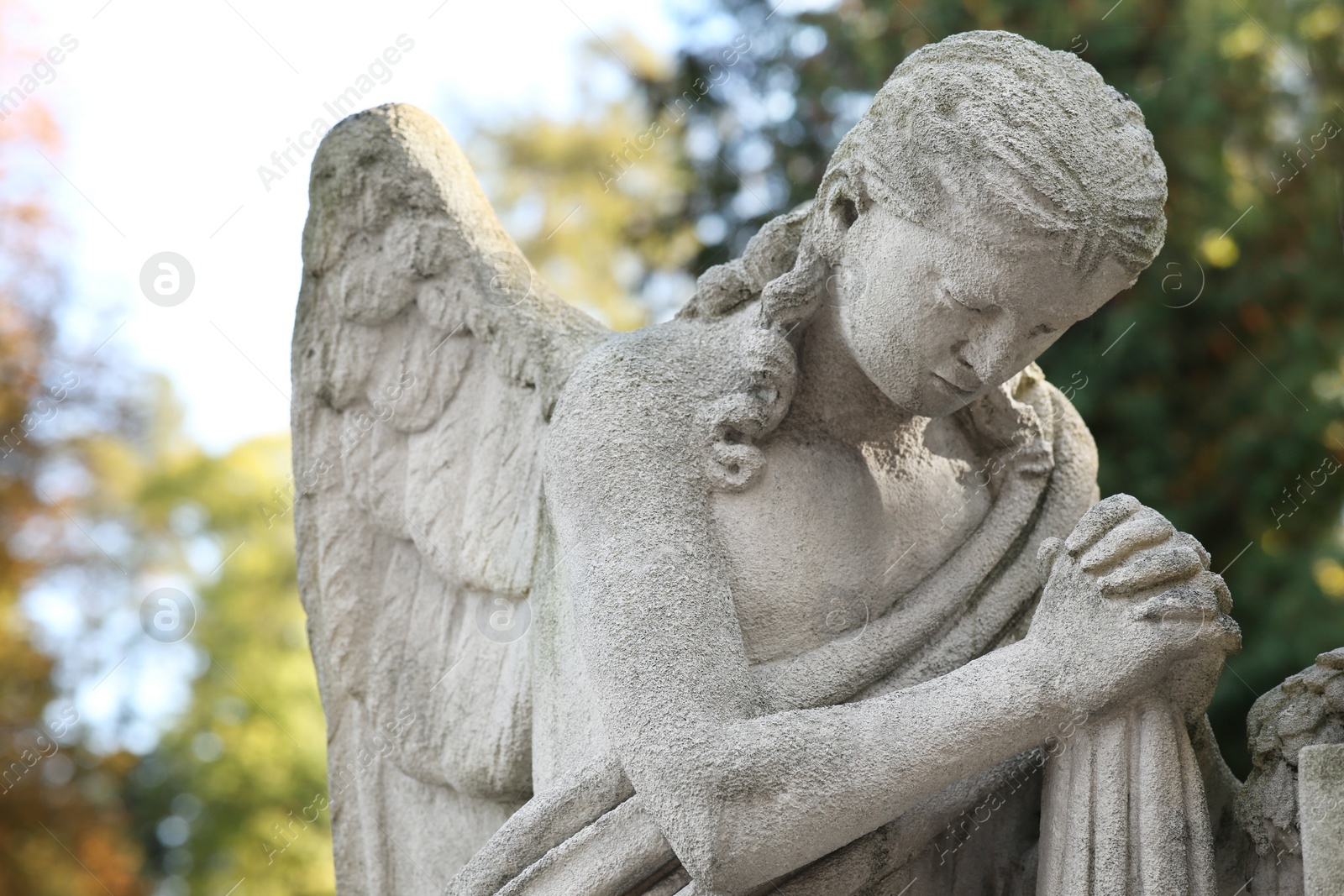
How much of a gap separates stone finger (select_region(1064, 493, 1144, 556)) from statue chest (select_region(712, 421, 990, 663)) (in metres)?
0.48

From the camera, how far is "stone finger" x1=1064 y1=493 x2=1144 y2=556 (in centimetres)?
258

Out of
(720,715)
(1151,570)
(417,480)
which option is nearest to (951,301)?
(1151,570)

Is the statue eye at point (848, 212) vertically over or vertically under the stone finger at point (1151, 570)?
over

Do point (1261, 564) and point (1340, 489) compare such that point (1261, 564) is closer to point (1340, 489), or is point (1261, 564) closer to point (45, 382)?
point (1340, 489)

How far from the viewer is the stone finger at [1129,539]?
8.31ft

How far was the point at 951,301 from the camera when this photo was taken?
265 centimetres

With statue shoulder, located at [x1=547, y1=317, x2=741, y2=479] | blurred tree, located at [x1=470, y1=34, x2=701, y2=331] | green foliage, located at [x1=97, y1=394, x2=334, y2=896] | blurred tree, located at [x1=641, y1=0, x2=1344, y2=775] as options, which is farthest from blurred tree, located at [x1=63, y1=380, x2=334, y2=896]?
statue shoulder, located at [x1=547, y1=317, x2=741, y2=479]

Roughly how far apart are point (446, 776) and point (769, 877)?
981 millimetres

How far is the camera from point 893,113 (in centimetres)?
270

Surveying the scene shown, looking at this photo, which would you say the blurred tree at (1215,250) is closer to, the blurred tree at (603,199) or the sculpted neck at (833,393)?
the blurred tree at (603,199)

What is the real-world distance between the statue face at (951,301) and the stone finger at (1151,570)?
405 millimetres

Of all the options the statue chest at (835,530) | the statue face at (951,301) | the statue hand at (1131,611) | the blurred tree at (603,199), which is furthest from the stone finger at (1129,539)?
the blurred tree at (603,199)

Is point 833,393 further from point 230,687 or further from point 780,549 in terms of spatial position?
point 230,687

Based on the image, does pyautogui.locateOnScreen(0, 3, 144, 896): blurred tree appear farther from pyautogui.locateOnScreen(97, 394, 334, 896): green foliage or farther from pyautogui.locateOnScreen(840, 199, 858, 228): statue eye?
pyautogui.locateOnScreen(840, 199, 858, 228): statue eye
